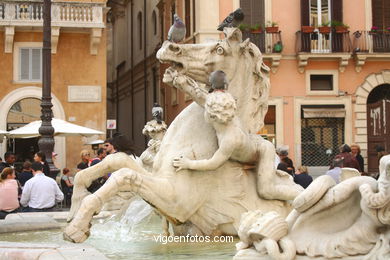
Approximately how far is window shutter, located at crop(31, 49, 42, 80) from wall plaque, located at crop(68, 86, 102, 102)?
1.34 metres

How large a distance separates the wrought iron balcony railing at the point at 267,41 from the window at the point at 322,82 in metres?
1.73

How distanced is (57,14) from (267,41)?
27.1 feet

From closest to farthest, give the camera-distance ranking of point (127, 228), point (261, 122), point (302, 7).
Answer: point (261, 122)
point (127, 228)
point (302, 7)

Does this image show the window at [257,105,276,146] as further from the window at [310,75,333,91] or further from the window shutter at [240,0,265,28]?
the window shutter at [240,0,265,28]

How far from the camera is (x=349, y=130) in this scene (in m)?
28.4

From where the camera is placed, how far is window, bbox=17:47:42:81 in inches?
1083

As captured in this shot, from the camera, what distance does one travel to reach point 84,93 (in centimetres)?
2770

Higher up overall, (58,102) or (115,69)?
(115,69)

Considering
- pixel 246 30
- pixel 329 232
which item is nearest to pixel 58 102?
pixel 246 30

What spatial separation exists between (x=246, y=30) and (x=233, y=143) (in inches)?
955

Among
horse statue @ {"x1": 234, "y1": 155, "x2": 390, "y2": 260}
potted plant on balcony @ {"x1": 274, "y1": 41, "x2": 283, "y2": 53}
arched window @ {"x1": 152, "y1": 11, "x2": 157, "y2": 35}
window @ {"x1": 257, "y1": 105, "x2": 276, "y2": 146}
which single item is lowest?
horse statue @ {"x1": 234, "y1": 155, "x2": 390, "y2": 260}

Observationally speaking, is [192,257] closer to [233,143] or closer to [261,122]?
[233,143]

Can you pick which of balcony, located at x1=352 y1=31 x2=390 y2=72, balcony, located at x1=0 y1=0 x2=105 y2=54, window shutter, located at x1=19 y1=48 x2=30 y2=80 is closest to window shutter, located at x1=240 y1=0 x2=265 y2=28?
balcony, located at x1=352 y1=31 x2=390 y2=72

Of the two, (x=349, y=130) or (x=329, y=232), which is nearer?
(x=329, y=232)
